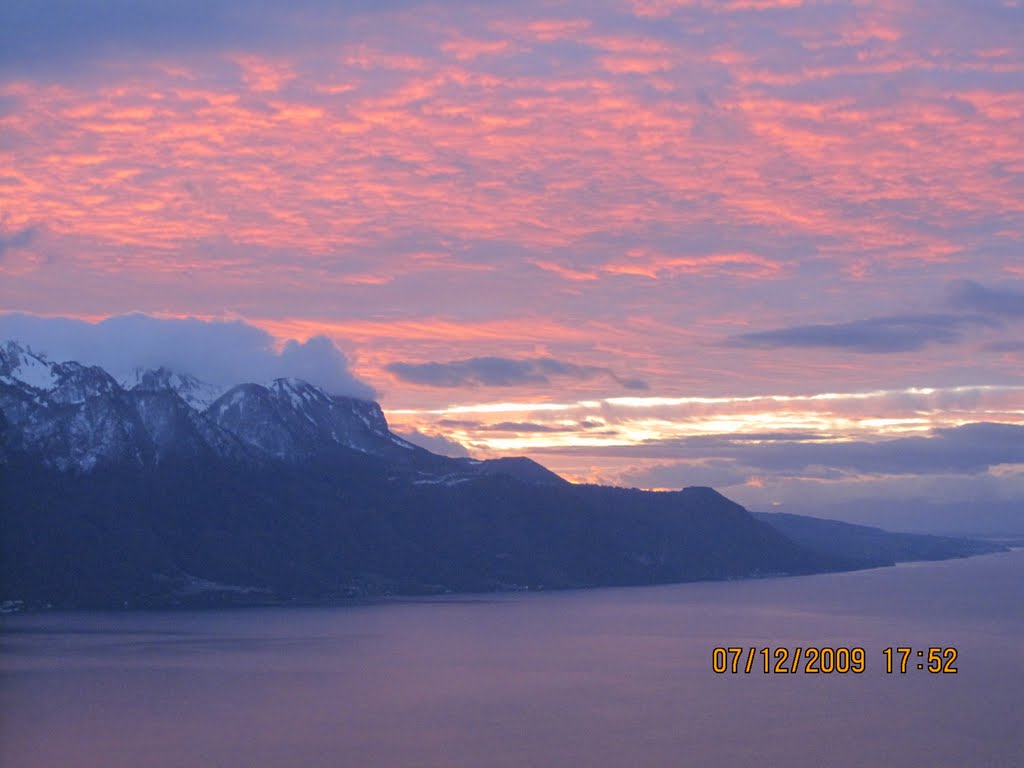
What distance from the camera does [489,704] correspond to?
119938mm

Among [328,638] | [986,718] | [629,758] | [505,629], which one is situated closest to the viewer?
[629,758]

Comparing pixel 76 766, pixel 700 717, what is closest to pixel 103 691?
pixel 76 766

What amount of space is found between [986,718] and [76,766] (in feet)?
238

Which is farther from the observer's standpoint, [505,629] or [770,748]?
[505,629]

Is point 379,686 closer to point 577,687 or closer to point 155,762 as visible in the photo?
point 577,687

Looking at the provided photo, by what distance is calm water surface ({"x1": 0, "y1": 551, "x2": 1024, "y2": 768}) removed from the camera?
98125 millimetres

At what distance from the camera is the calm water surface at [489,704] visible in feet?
322

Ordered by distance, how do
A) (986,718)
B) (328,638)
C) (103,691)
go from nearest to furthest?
1. (986,718)
2. (103,691)
3. (328,638)

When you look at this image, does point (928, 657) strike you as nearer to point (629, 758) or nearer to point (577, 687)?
point (577, 687)

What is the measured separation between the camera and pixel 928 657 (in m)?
152
